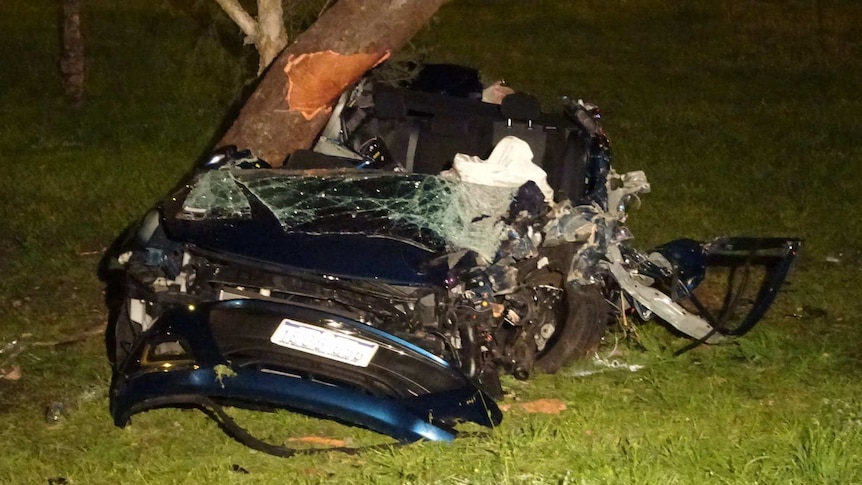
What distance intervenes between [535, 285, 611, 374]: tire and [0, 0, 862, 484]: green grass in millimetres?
130

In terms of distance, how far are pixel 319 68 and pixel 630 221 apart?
326 centimetres

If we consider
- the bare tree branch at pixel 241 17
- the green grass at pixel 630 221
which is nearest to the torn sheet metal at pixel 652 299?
the green grass at pixel 630 221

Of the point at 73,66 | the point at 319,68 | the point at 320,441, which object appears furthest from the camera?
the point at 73,66

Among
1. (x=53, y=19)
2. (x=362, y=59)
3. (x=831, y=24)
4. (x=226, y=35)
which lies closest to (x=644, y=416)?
(x=362, y=59)

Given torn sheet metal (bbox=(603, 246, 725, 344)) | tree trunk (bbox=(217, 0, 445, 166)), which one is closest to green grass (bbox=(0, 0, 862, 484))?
torn sheet metal (bbox=(603, 246, 725, 344))

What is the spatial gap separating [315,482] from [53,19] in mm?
16371

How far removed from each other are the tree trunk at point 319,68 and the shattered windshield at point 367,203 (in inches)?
43.8

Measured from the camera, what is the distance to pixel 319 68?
6.07 m

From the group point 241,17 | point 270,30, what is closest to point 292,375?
point 270,30

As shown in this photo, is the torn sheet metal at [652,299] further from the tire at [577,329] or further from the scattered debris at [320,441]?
the scattered debris at [320,441]

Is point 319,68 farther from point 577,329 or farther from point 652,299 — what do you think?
point 652,299

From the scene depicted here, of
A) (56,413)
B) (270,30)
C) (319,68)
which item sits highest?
(319,68)

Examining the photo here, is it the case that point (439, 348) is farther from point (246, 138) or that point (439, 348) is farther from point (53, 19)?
point (53, 19)

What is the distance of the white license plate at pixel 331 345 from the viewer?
433cm
